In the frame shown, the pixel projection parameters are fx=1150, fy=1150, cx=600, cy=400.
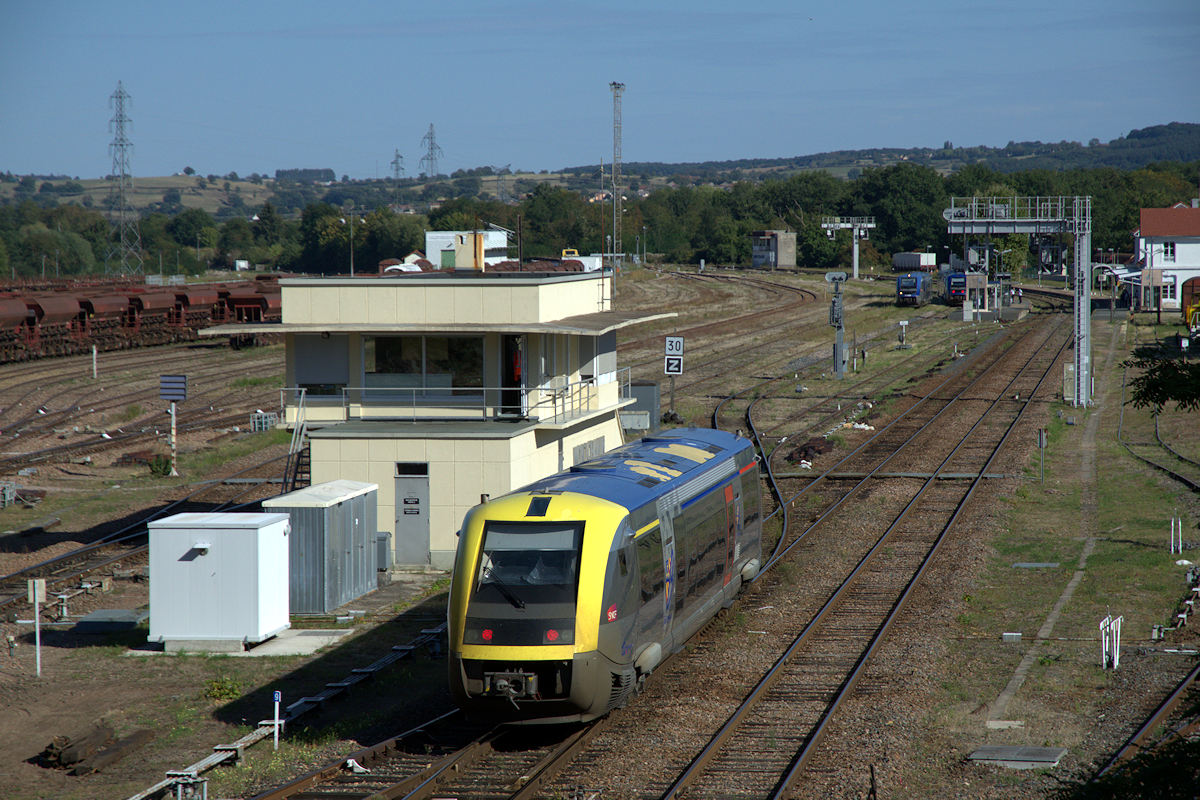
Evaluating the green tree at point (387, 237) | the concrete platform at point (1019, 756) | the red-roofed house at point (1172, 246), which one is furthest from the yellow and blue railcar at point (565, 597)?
the green tree at point (387, 237)

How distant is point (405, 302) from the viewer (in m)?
24.1

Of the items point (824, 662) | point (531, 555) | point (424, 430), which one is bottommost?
point (824, 662)

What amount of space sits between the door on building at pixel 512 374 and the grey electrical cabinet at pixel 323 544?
14.8 feet

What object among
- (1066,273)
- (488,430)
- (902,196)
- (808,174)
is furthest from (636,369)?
(808,174)

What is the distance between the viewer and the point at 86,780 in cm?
1272

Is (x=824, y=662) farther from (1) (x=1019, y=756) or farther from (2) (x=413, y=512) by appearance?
(2) (x=413, y=512)

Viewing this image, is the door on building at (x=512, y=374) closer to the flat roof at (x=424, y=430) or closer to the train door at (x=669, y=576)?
the flat roof at (x=424, y=430)

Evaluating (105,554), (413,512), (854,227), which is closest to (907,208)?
(854,227)

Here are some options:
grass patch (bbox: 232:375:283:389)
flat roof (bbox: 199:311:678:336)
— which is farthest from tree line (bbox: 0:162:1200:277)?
flat roof (bbox: 199:311:678:336)

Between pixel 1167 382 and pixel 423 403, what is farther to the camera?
pixel 423 403

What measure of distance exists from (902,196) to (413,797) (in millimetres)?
149674

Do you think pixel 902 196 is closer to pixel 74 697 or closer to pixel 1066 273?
pixel 1066 273

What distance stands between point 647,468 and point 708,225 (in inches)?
6385

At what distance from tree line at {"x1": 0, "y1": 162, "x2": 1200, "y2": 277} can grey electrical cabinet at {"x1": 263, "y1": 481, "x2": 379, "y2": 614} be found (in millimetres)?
105628
